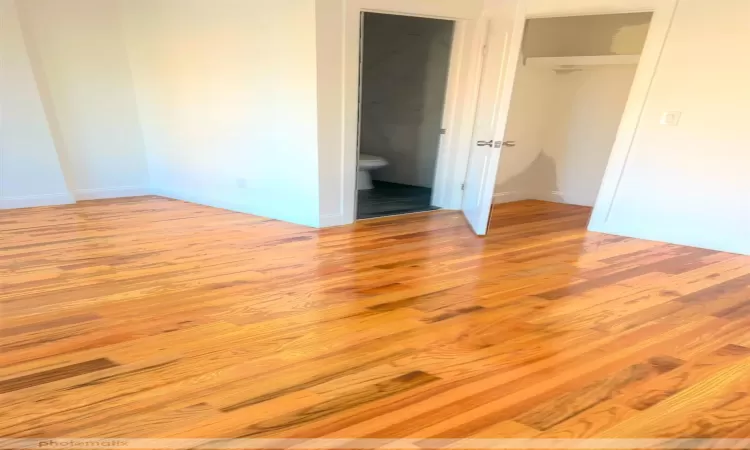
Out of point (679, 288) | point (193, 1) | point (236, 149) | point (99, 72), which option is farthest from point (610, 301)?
point (99, 72)

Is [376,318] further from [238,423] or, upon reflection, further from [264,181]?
[264,181]

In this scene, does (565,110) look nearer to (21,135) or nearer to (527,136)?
(527,136)

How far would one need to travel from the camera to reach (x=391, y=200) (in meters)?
5.10

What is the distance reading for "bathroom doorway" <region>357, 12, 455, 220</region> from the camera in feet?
17.9

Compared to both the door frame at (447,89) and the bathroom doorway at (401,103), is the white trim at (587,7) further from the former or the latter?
the bathroom doorway at (401,103)

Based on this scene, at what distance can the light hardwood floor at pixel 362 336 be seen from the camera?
1.59m

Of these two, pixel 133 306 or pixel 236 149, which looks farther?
pixel 236 149

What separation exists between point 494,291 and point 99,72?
14.6ft

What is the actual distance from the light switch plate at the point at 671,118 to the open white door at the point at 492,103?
1.37 metres

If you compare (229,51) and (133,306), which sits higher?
(229,51)

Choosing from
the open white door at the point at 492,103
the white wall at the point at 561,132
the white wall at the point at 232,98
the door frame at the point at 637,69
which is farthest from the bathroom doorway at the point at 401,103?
the door frame at the point at 637,69

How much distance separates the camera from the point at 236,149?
4.22 m

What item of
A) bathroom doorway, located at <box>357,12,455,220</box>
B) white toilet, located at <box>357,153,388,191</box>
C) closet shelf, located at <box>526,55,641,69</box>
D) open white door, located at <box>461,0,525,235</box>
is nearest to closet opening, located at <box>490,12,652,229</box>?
closet shelf, located at <box>526,55,641,69</box>

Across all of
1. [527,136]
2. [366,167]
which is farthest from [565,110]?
[366,167]
